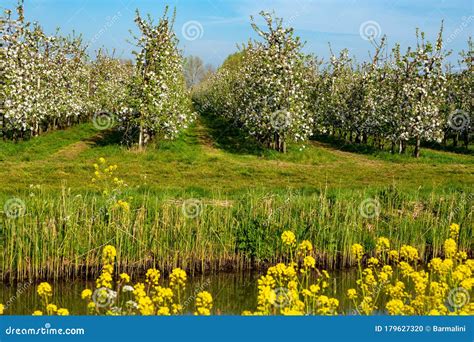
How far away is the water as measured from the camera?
32.9ft

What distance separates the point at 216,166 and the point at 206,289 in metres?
13.1

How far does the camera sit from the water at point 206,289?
1003cm

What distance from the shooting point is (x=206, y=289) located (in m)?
11.2

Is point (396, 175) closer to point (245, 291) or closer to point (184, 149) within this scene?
point (184, 149)

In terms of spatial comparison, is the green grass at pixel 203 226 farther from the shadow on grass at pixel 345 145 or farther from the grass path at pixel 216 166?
the shadow on grass at pixel 345 145

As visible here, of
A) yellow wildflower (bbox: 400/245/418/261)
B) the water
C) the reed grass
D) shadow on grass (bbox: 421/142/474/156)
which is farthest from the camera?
shadow on grass (bbox: 421/142/474/156)

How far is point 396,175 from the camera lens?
915 inches

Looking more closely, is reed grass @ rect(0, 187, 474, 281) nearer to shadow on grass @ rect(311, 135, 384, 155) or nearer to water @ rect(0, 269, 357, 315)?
water @ rect(0, 269, 357, 315)

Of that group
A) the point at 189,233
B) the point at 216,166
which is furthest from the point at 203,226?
the point at 216,166

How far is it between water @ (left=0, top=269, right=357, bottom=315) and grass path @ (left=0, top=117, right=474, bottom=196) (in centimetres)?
464

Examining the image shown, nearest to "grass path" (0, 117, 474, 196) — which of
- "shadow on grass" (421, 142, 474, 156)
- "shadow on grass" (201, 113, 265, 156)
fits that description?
"shadow on grass" (201, 113, 265, 156)

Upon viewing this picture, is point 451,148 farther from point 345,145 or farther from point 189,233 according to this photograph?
point 189,233

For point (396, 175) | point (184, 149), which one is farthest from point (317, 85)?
point (396, 175)

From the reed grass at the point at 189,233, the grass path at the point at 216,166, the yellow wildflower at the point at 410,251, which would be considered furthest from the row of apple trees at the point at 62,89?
the yellow wildflower at the point at 410,251
